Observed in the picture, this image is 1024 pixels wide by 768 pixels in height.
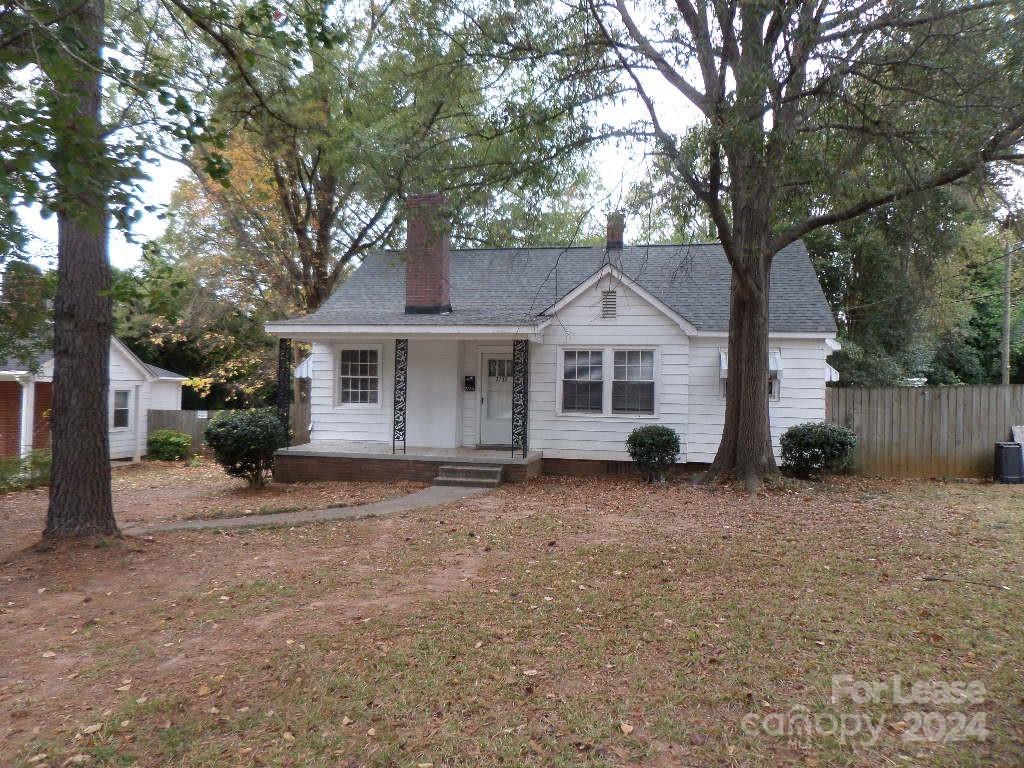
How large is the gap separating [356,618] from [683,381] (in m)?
9.56

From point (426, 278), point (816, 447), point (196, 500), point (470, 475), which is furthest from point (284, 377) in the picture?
point (816, 447)

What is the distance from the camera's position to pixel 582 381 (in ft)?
45.3

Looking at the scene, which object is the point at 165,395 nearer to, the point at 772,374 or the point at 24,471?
the point at 24,471

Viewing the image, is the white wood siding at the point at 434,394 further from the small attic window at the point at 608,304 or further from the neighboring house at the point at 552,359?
the small attic window at the point at 608,304

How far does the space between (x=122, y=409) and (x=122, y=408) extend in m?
0.03

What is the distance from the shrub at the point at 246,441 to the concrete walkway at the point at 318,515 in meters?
2.34

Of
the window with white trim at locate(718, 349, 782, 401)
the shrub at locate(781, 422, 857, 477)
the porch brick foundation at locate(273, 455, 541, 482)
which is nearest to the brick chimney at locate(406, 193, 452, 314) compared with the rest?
the porch brick foundation at locate(273, 455, 541, 482)

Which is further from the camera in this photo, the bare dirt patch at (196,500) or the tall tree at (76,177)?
the bare dirt patch at (196,500)

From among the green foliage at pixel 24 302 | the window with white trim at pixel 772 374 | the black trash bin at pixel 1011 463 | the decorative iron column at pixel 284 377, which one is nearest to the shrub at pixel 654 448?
the window with white trim at pixel 772 374

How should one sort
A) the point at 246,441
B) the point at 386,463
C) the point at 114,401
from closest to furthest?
the point at 246,441 → the point at 386,463 → the point at 114,401

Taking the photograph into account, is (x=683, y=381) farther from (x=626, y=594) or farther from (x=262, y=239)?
(x=262, y=239)

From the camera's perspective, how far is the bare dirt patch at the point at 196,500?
9562 mm

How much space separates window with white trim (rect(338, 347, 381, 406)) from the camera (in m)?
14.7

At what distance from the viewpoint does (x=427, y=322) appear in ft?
42.7
